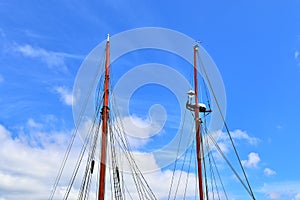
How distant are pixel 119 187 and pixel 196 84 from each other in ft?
64.6

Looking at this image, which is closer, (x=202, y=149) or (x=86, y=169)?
(x=86, y=169)

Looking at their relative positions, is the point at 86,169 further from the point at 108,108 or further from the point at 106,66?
the point at 106,66

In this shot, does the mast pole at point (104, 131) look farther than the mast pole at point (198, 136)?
No

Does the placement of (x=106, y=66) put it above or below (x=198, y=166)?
above

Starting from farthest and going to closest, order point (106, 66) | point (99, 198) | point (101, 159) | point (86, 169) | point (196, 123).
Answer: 1. point (196, 123)
2. point (106, 66)
3. point (86, 169)
4. point (101, 159)
5. point (99, 198)

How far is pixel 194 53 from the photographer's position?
171ft

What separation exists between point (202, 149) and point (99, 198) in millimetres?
18186

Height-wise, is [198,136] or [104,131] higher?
[198,136]

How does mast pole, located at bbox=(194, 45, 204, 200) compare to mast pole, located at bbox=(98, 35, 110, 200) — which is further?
→ mast pole, located at bbox=(194, 45, 204, 200)

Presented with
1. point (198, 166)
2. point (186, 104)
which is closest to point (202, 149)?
point (198, 166)

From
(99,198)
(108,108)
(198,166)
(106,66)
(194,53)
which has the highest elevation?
(194,53)

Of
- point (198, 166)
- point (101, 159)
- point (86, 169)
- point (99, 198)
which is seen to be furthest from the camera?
point (198, 166)

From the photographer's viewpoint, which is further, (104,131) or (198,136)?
(198,136)

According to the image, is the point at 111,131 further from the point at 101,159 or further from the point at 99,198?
the point at 99,198
